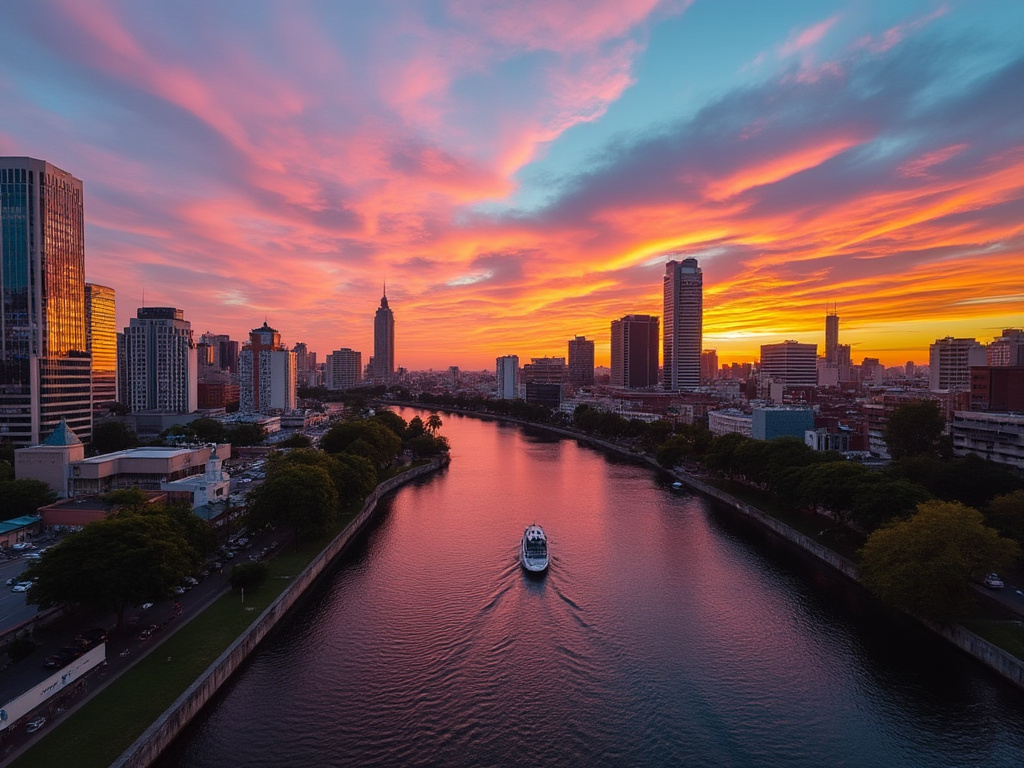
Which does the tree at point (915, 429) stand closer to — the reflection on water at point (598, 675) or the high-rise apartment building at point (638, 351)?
the reflection on water at point (598, 675)

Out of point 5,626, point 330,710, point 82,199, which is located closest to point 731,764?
point 330,710

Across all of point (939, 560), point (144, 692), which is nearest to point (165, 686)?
point (144, 692)

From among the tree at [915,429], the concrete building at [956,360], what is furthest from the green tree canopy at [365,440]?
Result: the concrete building at [956,360]

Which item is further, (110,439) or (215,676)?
(110,439)

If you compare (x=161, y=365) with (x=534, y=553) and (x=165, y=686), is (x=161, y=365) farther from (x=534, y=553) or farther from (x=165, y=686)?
(x=165, y=686)

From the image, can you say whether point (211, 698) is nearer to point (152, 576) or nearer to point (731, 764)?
point (152, 576)

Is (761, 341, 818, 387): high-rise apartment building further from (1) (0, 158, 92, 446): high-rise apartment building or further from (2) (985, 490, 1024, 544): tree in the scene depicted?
(1) (0, 158, 92, 446): high-rise apartment building
